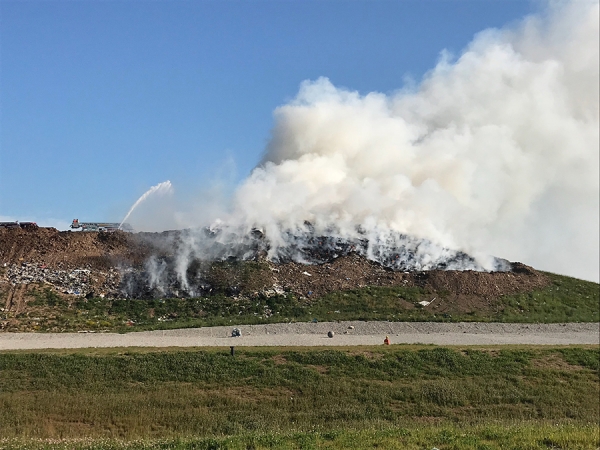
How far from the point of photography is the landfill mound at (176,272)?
1929 inches

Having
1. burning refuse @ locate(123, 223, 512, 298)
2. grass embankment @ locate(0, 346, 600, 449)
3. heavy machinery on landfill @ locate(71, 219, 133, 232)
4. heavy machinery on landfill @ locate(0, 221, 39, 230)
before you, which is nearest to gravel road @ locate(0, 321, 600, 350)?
grass embankment @ locate(0, 346, 600, 449)

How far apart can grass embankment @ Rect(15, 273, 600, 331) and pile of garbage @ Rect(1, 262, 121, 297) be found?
167 centimetres

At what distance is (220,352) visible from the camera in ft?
105

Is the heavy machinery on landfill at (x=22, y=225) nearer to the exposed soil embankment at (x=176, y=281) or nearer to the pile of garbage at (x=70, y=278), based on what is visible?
the exposed soil embankment at (x=176, y=281)

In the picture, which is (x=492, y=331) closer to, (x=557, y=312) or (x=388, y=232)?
(x=557, y=312)

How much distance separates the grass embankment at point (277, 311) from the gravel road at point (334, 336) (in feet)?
6.34

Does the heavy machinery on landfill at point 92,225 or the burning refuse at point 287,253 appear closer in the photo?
the burning refuse at point 287,253

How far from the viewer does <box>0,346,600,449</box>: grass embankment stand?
18.8 meters

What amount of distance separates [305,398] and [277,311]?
19.6m

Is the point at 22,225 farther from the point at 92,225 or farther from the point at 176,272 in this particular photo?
the point at 176,272

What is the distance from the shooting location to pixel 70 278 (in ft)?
162

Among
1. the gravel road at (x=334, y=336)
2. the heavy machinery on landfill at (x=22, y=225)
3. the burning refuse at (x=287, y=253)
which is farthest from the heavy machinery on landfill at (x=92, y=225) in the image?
the gravel road at (x=334, y=336)

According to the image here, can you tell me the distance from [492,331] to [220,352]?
827 inches

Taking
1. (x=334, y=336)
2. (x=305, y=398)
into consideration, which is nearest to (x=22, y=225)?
(x=334, y=336)
